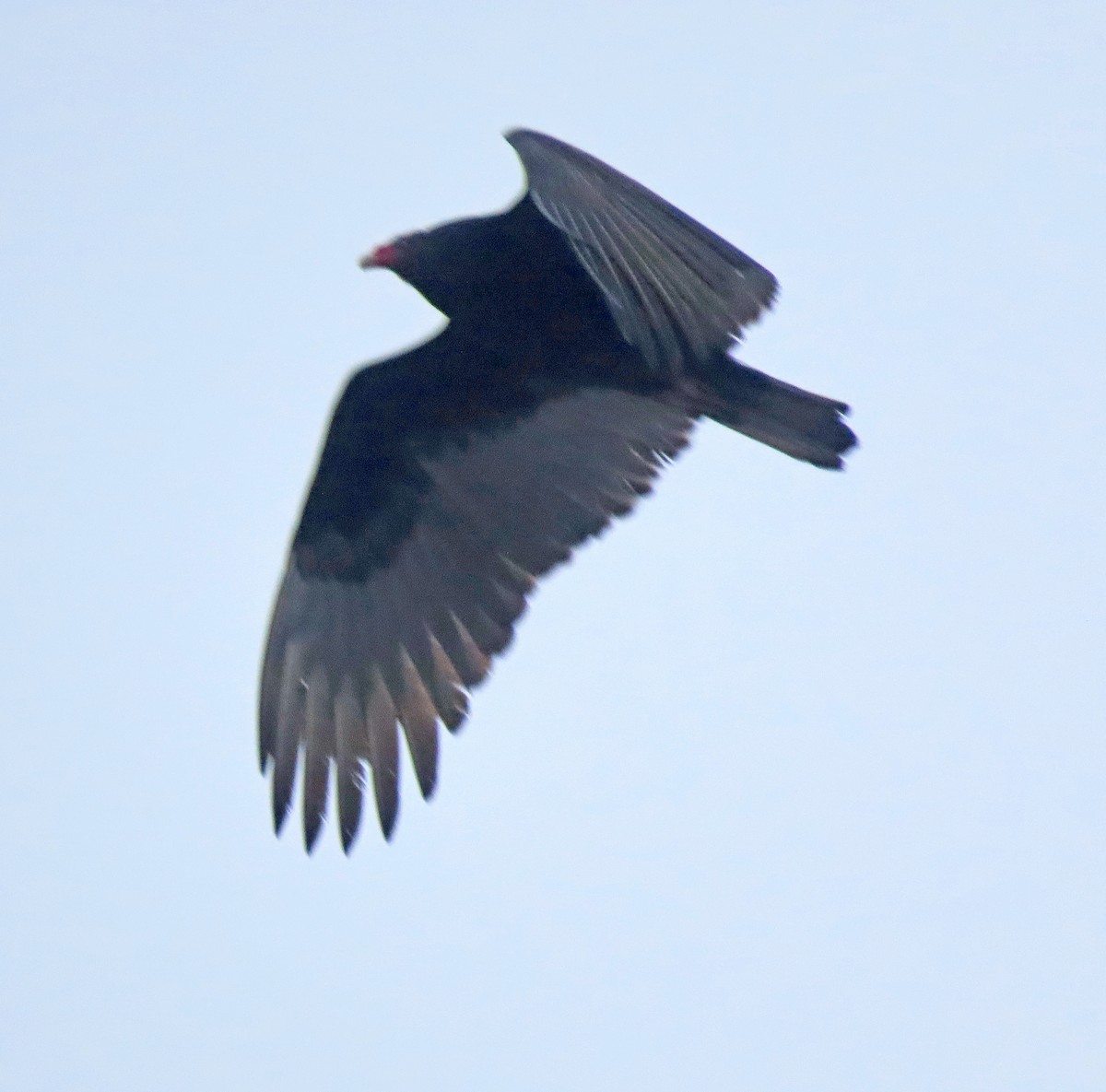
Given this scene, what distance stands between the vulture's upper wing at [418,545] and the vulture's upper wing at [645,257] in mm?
906

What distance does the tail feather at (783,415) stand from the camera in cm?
569

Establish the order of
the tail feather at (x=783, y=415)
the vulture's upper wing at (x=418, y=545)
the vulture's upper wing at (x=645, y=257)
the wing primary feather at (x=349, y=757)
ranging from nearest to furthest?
1. the vulture's upper wing at (x=645, y=257)
2. the tail feather at (x=783, y=415)
3. the wing primary feather at (x=349, y=757)
4. the vulture's upper wing at (x=418, y=545)

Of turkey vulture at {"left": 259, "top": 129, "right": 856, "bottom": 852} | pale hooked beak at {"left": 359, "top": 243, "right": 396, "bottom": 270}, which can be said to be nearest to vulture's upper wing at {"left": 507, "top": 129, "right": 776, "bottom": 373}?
turkey vulture at {"left": 259, "top": 129, "right": 856, "bottom": 852}

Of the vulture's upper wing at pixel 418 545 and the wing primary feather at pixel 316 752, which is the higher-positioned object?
the vulture's upper wing at pixel 418 545

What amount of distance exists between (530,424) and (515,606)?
1.81 ft

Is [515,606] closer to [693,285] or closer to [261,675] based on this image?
[261,675]

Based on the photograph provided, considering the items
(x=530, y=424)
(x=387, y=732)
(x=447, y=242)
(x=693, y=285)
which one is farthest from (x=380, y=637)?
(x=693, y=285)

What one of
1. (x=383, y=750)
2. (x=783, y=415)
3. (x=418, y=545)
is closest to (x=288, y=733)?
(x=383, y=750)

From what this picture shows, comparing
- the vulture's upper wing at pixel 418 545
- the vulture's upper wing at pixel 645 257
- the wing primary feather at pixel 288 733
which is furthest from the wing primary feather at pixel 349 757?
the vulture's upper wing at pixel 645 257

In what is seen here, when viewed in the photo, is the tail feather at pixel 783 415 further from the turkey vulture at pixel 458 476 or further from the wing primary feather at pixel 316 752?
the wing primary feather at pixel 316 752

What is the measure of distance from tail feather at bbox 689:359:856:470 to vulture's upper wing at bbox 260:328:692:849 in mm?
203

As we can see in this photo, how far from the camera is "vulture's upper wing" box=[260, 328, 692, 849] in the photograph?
5914mm

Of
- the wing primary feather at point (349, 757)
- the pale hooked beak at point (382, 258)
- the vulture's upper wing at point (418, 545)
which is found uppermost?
the pale hooked beak at point (382, 258)

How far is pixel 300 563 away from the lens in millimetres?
6219
